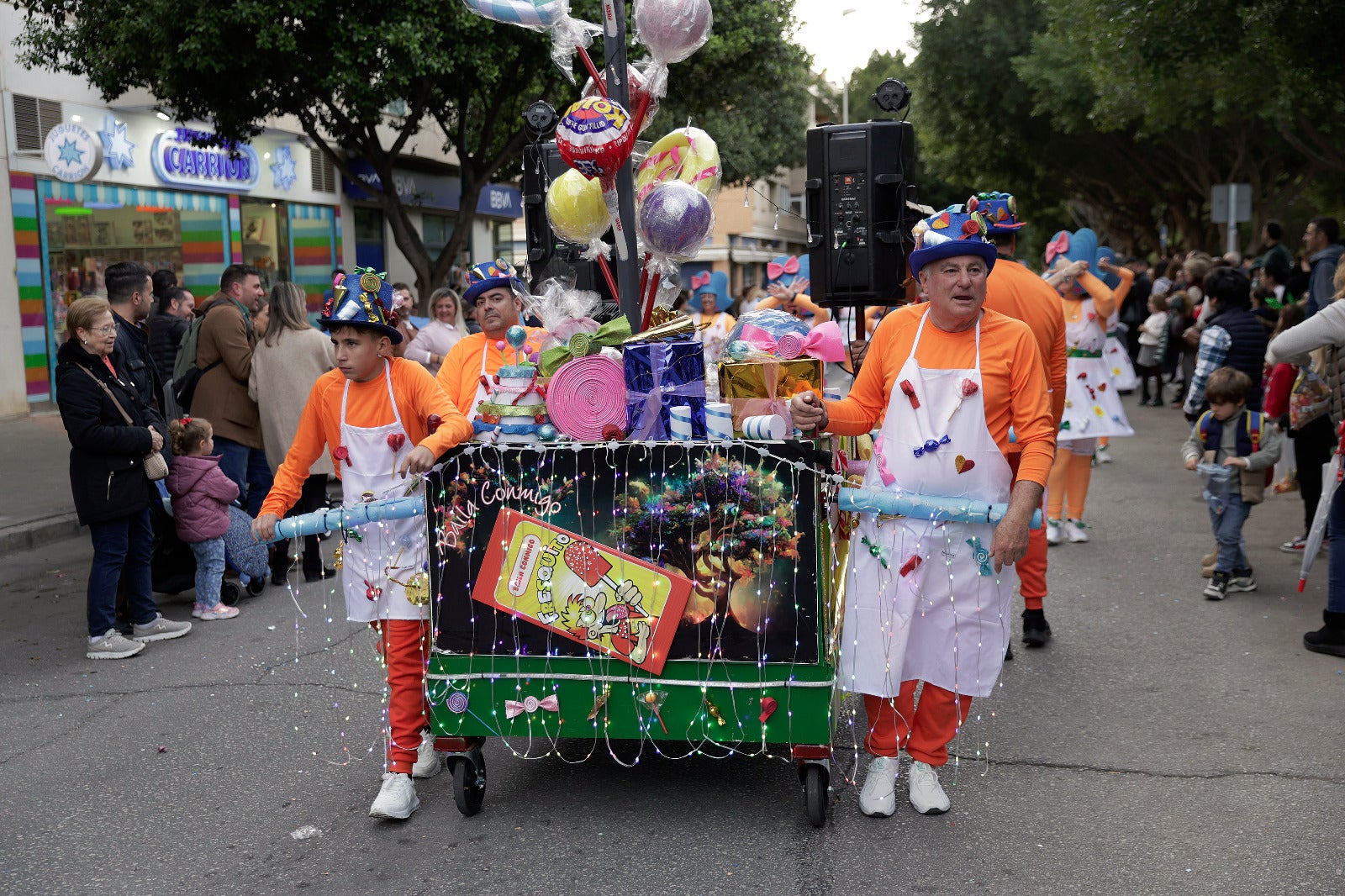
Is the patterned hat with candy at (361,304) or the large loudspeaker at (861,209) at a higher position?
the large loudspeaker at (861,209)

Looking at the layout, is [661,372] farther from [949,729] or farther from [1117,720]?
[1117,720]

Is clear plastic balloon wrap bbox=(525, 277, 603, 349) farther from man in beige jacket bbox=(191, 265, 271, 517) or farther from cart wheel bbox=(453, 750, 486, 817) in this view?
man in beige jacket bbox=(191, 265, 271, 517)

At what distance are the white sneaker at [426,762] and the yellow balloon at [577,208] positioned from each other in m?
2.04

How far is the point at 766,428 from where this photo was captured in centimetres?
378

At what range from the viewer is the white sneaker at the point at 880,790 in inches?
162

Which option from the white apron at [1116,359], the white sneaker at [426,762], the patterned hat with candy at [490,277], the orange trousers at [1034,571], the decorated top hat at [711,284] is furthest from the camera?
the decorated top hat at [711,284]

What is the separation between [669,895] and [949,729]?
1169mm

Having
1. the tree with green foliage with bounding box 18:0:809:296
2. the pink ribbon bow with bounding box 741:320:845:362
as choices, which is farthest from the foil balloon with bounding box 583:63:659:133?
the tree with green foliage with bounding box 18:0:809:296

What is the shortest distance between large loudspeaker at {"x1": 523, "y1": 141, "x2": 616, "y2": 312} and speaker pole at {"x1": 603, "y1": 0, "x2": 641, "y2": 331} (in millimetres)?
1931

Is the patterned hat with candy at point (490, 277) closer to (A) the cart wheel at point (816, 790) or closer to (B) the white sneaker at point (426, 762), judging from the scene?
(B) the white sneaker at point (426, 762)

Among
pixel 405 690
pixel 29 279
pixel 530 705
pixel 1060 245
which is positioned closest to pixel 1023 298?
pixel 530 705

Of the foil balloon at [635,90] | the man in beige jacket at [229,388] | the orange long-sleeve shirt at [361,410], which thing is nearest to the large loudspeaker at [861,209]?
the foil balloon at [635,90]

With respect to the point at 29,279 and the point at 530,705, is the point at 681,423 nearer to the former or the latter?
the point at 530,705

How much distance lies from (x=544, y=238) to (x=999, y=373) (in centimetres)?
470
